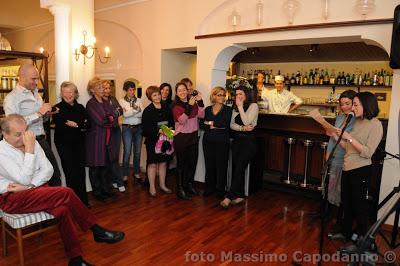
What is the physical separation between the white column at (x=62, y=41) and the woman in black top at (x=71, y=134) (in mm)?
568

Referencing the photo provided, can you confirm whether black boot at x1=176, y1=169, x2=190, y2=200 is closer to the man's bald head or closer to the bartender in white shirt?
the man's bald head

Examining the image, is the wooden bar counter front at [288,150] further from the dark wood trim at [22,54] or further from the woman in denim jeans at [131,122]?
the dark wood trim at [22,54]

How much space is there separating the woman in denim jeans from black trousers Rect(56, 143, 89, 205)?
3.45 ft

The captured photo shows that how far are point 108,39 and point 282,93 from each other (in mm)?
3483

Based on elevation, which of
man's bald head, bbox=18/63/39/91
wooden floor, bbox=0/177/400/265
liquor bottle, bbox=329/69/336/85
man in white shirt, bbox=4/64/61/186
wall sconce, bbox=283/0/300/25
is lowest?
wooden floor, bbox=0/177/400/265

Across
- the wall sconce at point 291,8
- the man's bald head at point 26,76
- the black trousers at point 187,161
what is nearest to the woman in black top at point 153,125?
the black trousers at point 187,161

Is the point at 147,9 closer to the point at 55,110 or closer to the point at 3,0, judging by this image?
the point at 55,110

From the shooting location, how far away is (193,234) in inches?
125

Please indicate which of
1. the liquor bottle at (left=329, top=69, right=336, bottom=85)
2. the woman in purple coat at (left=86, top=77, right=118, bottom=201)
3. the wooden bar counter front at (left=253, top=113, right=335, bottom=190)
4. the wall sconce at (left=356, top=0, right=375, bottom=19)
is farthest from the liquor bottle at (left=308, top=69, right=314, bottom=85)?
the woman in purple coat at (left=86, top=77, right=118, bottom=201)

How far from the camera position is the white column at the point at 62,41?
3928 millimetres

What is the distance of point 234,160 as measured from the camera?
407cm

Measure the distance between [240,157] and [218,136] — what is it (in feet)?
1.32

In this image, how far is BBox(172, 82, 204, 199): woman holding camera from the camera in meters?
4.03

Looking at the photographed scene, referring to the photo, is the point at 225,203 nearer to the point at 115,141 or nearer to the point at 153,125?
the point at 153,125
